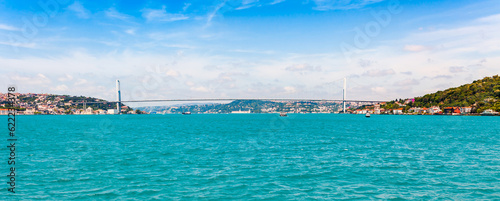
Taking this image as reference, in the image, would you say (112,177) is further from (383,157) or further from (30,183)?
(383,157)

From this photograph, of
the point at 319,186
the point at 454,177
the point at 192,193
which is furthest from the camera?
the point at 454,177

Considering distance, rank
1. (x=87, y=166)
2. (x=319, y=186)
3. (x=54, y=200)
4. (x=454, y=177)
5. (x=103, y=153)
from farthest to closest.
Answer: (x=103, y=153), (x=87, y=166), (x=454, y=177), (x=319, y=186), (x=54, y=200)

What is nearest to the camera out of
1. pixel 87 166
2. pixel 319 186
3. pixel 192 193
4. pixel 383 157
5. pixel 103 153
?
pixel 192 193

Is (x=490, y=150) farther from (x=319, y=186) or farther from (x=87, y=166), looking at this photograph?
(x=87, y=166)

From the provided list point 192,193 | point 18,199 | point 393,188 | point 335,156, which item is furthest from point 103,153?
point 393,188

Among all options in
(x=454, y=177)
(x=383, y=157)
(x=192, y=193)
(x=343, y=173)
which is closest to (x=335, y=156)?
(x=383, y=157)

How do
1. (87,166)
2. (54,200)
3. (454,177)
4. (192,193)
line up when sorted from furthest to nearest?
(87,166), (454,177), (192,193), (54,200)

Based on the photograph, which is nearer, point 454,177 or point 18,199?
point 18,199

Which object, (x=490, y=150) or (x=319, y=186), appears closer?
(x=319, y=186)
